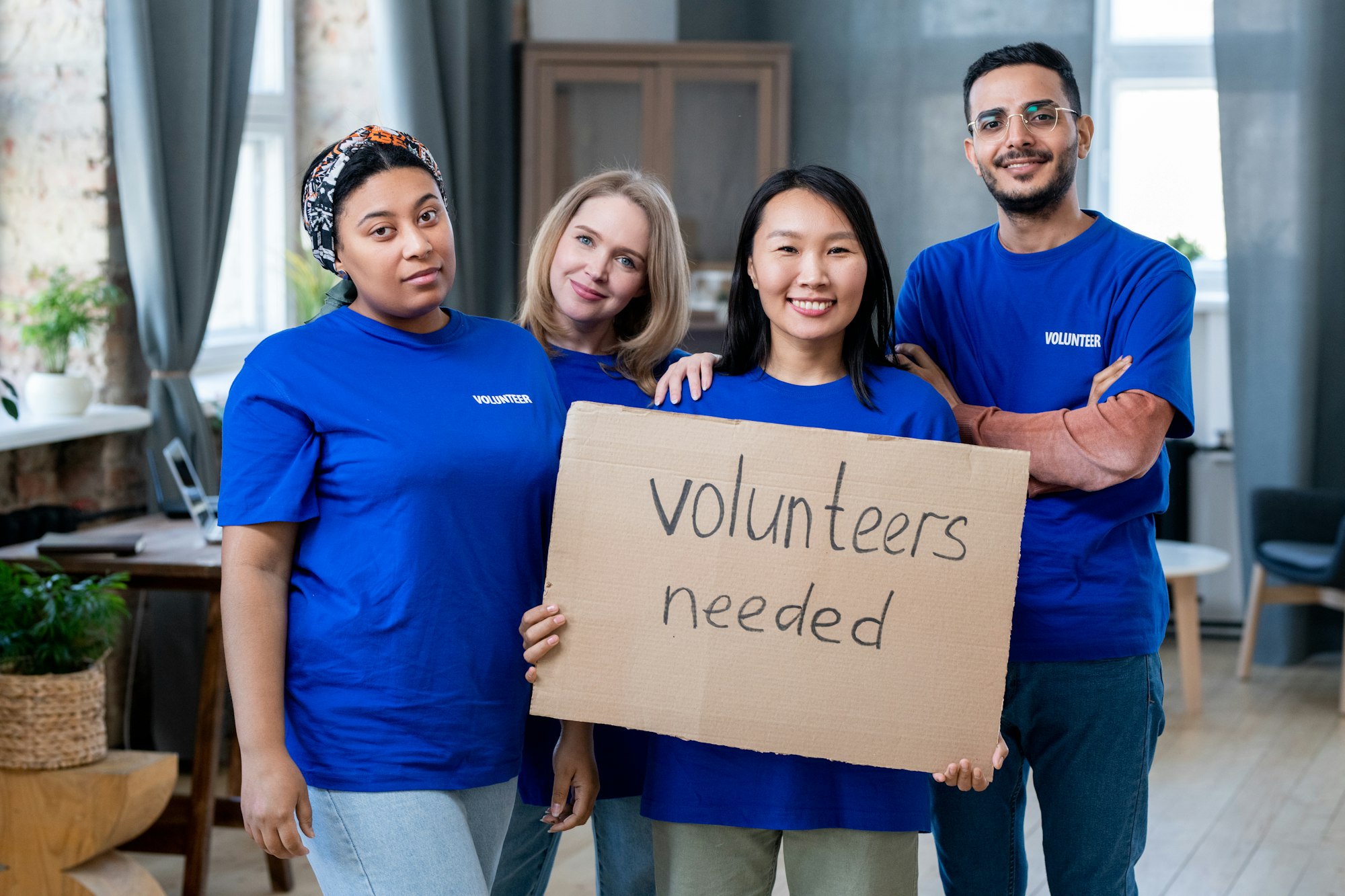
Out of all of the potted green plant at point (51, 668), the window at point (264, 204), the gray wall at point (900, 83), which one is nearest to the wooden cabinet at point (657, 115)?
the gray wall at point (900, 83)

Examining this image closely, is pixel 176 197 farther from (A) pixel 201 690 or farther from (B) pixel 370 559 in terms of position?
(B) pixel 370 559

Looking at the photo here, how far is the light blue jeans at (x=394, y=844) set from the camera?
1.23 m

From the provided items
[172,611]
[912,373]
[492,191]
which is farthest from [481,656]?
[492,191]

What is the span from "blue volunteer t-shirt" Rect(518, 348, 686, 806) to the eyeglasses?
1.61 ft

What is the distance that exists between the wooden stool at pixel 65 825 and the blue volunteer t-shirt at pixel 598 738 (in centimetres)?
95

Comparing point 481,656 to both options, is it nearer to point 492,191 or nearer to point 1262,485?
point 492,191

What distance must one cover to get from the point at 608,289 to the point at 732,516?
503 millimetres

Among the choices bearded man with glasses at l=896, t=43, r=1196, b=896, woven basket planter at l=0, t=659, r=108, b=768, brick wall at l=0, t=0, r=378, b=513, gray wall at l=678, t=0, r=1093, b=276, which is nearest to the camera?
bearded man with glasses at l=896, t=43, r=1196, b=896

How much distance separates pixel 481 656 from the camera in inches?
50.6

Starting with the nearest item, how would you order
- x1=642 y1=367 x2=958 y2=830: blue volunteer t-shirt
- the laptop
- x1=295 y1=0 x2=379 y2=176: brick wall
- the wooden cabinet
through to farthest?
1. x1=642 y1=367 x2=958 y2=830: blue volunteer t-shirt
2. the laptop
3. x1=295 y1=0 x2=379 y2=176: brick wall
4. the wooden cabinet

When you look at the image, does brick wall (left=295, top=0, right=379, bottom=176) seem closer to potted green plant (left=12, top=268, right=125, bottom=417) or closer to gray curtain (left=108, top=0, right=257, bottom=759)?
gray curtain (left=108, top=0, right=257, bottom=759)

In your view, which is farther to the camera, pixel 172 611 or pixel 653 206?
pixel 172 611

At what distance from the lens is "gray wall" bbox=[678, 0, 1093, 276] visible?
5.04 metres

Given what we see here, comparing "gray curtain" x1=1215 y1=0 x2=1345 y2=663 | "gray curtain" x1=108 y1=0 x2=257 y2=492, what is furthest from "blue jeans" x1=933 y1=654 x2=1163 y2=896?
"gray curtain" x1=1215 y1=0 x2=1345 y2=663
